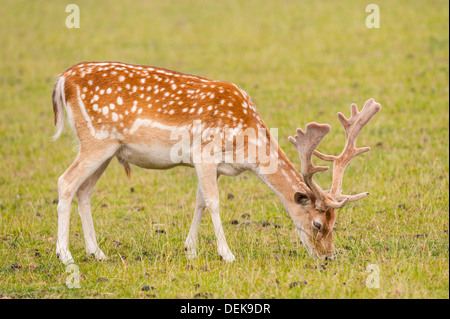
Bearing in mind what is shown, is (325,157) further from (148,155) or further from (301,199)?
(148,155)

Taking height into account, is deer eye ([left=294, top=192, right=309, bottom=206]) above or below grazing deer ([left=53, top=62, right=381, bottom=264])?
below

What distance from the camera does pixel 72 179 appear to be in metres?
7.06

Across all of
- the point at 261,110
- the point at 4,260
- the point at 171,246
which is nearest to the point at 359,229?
the point at 171,246

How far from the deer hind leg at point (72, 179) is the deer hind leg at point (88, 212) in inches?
12.0

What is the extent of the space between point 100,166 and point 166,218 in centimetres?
136

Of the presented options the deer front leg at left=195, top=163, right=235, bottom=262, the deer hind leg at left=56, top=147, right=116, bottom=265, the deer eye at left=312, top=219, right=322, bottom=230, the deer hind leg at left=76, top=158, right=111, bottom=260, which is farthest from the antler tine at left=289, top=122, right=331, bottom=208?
the deer hind leg at left=76, top=158, right=111, bottom=260

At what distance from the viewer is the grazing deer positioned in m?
6.87

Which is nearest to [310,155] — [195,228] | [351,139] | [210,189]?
[351,139]

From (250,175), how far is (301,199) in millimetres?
3750

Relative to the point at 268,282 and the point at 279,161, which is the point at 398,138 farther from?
the point at 268,282

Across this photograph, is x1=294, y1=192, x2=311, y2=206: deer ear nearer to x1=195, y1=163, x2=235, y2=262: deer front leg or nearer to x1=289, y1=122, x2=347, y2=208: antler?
x1=289, y1=122, x2=347, y2=208: antler

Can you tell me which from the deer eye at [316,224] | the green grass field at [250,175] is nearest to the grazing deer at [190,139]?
the deer eye at [316,224]

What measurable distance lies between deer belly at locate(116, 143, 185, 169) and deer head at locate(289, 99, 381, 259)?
1.28 meters

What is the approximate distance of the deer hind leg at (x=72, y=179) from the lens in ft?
23.0
